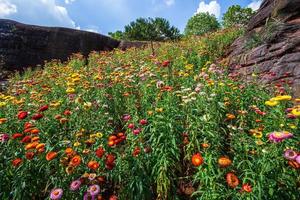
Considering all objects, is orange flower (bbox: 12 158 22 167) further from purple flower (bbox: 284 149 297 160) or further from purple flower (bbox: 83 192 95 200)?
purple flower (bbox: 284 149 297 160)

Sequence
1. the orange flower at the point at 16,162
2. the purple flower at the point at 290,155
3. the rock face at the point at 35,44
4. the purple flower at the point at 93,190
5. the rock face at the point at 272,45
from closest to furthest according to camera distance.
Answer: the purple flower at the point at 290,155 → the purple flower at the point at 93,190 → the orange flower at the point at 16,162 → the rock face at the point at 272,45 → the rock face at the point at 35,44

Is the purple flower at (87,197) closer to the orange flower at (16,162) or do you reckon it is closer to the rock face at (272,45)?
the orange flower at (16,162)

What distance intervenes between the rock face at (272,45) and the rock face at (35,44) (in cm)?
836

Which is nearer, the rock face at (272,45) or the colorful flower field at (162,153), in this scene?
the colorful flower field at (162,153)

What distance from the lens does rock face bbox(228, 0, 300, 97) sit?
5.80 m

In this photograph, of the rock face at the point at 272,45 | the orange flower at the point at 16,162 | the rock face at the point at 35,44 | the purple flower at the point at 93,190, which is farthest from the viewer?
the rock face at the point at 35,44

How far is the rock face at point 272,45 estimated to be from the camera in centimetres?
580

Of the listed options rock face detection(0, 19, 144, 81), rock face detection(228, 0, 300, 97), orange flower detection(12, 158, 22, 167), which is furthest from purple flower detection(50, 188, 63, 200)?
rock face detection(0, 19, 144, 81)

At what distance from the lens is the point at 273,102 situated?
3.04 meters

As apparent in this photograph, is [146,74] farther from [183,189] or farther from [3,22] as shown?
[3,22]

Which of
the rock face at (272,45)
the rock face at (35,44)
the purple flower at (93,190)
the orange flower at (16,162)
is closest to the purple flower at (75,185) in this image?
the purple flower at (93,190)

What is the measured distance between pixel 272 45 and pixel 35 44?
10191 millimetres

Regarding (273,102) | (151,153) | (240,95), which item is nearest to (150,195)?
(151,153)

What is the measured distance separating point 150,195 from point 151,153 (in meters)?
0.48
